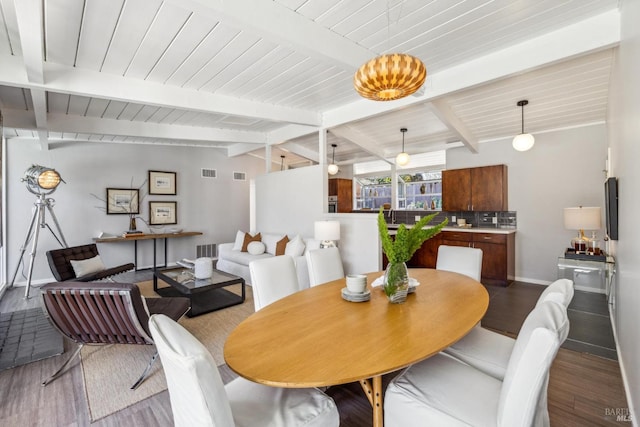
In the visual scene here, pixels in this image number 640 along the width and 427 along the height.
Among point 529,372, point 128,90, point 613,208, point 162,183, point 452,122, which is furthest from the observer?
→ point 162,183

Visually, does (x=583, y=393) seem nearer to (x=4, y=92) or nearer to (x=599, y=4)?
(x=599, y=4)

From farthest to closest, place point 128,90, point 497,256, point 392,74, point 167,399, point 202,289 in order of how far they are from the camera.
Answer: point 497,256 < point 202,289 < point 128,90 < point 167,399 < point 392,74

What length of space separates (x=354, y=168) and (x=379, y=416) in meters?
7.13

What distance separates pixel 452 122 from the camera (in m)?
4.28

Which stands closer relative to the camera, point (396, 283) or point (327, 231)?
point (396, 283)

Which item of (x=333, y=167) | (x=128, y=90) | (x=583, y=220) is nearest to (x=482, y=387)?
(x=583, y=220)

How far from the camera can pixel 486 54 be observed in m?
2.83

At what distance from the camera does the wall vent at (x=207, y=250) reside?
7.08 metres

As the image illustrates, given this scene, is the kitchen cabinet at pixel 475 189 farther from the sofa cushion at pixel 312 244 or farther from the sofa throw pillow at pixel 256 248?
the sofa throw pillow at pixel 256 248

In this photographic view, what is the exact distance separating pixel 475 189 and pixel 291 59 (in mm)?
4098

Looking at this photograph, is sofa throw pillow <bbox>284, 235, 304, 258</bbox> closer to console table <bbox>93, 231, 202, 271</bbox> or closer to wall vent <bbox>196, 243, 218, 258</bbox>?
console table <bbox>93, 231, 202, 271</bbox>

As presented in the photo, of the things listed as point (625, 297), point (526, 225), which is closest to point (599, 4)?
point (625, 297)

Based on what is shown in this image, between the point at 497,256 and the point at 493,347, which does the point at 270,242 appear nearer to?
the point at 497,256

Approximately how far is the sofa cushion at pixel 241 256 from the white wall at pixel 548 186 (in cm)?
446
